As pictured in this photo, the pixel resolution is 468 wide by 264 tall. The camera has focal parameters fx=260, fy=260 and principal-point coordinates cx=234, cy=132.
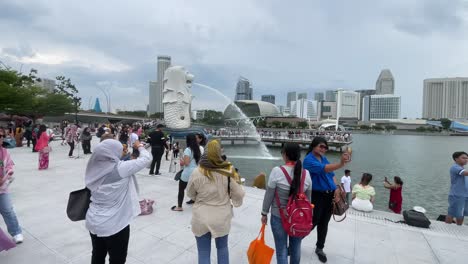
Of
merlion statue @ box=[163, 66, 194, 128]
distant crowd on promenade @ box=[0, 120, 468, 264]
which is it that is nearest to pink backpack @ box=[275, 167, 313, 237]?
distant crowd on promenade @ box=[0, 120, 468, 264]

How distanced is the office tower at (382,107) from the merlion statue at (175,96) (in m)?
166

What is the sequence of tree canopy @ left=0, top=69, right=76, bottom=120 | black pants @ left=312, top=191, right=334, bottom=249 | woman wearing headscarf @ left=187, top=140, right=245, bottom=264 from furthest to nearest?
tree canopy @ left=0, top=69, right=76, bottom=120
black pants @ left=312, top=191, right=334, bottom=249
woman wearing headscarf @ left=187, top=140, right=245, bottom=264

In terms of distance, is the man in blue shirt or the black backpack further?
the black backpack

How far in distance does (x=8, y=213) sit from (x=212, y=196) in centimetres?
315

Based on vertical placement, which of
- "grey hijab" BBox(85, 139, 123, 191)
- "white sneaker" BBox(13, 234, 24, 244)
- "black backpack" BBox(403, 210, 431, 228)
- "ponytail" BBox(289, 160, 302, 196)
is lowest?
"black backpack" BBox(403, 210, 431, 228)

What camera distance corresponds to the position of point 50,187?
703cm

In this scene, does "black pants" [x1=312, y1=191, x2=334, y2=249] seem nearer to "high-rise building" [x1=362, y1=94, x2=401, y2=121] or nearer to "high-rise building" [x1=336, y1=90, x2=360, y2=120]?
"high-rise building" [x1=336, y1=90, x2=360, y2=120]

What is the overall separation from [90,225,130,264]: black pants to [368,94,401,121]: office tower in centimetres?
18477

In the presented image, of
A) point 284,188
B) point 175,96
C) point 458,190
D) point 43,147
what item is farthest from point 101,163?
point 175,96

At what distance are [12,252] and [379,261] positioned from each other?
16.8ft

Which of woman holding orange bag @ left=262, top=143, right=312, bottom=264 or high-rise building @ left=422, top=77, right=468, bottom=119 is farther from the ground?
high-rise building @ left=422, top=77, right=468, bottom=119

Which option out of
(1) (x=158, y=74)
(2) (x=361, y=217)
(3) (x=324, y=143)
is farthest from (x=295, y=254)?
(1) (x=158, y=74)

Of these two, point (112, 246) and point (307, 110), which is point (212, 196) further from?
point (307, 110)

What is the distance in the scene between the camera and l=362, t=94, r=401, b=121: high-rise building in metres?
159
